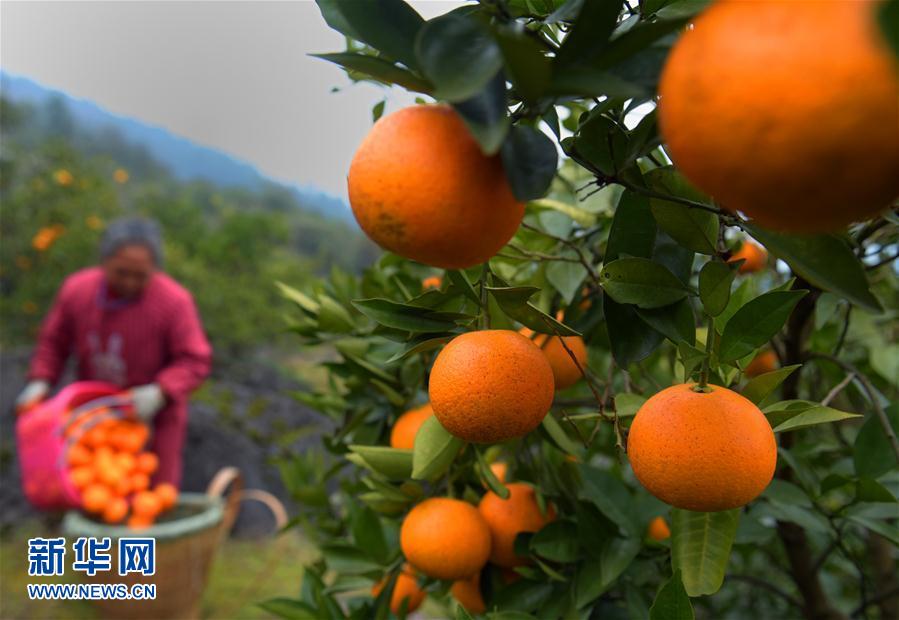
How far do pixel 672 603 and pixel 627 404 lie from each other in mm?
151

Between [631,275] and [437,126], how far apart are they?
0.16 meters

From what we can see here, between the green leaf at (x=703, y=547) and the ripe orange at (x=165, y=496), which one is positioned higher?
the green leaf at (x=703, y=547)

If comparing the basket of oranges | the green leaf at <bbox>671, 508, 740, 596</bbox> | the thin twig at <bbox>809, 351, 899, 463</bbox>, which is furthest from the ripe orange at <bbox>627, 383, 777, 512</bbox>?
the basket of oranges

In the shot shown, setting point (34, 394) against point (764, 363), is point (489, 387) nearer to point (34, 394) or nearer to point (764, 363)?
point (764, 363)

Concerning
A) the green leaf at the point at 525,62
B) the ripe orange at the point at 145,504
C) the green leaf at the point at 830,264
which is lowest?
the ripe orange at the point at 145,504

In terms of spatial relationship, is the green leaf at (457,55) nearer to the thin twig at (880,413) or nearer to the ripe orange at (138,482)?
the thin twig at (880,413)

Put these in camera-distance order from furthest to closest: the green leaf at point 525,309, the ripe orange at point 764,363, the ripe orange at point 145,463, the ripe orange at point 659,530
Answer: the ripe orange at point 145,463, the ripe orange at point 764,363, the ripe orange at point 659,530, the green leaf at point 525,309

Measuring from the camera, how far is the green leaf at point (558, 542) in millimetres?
546

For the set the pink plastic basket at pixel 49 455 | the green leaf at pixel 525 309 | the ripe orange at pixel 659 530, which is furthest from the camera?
the pink plastic basket at pixel 49 455

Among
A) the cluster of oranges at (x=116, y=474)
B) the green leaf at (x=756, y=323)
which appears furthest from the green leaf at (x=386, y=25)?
the cluster of oranges at (x=116, y=474)

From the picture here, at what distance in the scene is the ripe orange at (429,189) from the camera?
0.27 meters

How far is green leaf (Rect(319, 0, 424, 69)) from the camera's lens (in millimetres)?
302

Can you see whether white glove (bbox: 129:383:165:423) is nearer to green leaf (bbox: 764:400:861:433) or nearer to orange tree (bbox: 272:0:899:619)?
orange tree (bbox: 272:0:899:619)

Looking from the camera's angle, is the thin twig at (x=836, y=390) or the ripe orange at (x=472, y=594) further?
the ripe orange at (x=472, y=594)
